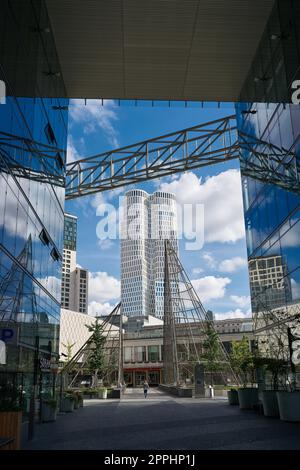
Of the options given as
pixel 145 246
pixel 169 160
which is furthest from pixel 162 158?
pixel 145 246

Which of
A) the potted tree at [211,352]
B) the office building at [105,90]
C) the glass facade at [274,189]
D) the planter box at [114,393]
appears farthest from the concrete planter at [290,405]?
the potted tree at [211,352]

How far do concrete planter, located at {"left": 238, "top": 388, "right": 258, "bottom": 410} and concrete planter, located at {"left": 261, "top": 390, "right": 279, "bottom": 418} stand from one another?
3772mm

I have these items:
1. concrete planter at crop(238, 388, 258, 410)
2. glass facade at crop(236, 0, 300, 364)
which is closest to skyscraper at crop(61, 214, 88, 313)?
glass facade at crop(236, 0, 300, 364)

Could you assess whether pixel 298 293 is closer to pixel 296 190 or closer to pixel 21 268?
pixel 296 190

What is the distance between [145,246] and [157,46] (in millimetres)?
104227

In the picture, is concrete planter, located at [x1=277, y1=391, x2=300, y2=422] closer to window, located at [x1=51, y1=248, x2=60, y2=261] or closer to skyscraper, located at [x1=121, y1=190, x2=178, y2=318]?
window, located at [x1=51, y1=248, x2=60, y2=261]

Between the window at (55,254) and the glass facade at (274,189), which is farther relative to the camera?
the window at (55,254)

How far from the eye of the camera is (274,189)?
20938 millimetres

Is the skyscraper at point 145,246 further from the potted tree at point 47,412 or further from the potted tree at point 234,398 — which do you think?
the potted tree at point 47,412

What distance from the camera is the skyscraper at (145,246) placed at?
99.8 meters

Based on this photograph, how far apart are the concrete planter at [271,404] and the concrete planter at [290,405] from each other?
69.8 inches

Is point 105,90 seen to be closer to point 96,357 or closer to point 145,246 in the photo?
point 96,357

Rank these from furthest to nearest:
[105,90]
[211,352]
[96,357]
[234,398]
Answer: [96,357] → [211,352] → [105,90] → [234,398]
